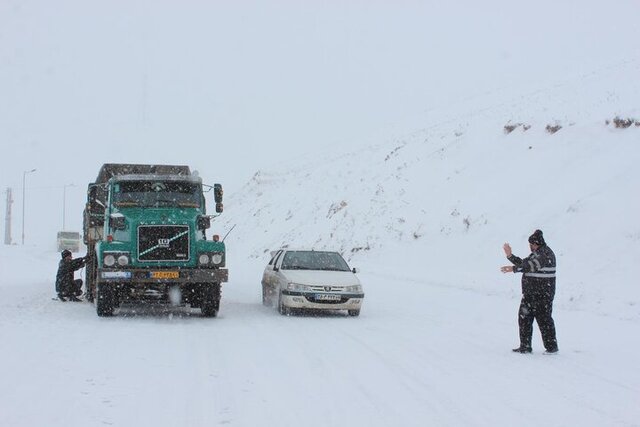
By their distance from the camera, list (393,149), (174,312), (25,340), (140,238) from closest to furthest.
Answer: (25,340) < (140,238) < (174,312) < (393,149)

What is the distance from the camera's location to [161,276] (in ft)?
44.5

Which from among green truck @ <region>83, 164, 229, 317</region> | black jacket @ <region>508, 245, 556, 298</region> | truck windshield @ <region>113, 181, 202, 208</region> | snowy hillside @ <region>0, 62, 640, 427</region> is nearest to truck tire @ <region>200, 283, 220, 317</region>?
green truck @ <region>83, 164, 229, 317</region>

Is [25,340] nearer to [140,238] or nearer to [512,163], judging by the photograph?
[140,238]

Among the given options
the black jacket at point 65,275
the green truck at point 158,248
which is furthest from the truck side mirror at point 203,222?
the black jacket at point 65,275

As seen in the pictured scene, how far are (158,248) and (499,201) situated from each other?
15.5 m

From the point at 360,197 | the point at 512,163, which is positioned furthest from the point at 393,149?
the point at 512,163

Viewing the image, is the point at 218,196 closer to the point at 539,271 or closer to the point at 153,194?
the point at 153,194

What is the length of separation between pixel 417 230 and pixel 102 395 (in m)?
22.3

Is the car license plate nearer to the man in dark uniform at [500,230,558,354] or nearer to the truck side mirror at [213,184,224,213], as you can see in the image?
the truck side mirror at [213,184,224,213]

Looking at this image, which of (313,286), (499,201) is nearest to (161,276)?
(313,286)

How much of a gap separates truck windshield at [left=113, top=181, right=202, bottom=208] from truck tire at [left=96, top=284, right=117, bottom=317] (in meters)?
1.90

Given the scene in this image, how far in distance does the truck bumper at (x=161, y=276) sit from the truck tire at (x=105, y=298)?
0.28 meters

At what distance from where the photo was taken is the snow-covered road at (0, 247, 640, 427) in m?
6.48

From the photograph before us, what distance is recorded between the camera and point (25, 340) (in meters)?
10.5
